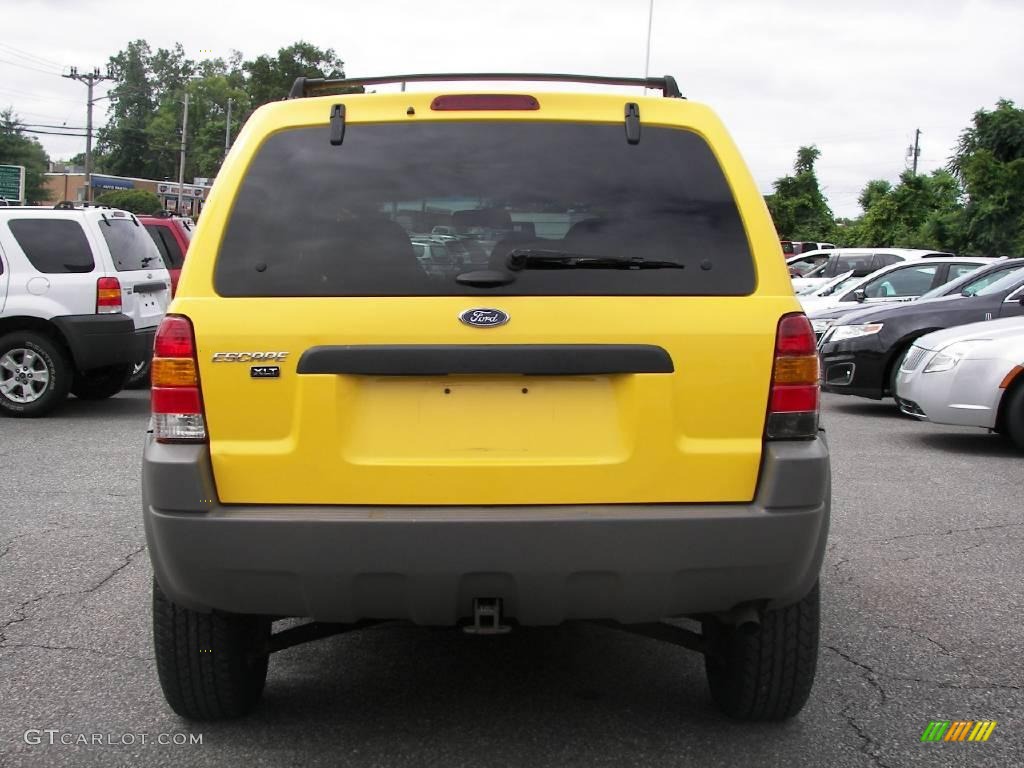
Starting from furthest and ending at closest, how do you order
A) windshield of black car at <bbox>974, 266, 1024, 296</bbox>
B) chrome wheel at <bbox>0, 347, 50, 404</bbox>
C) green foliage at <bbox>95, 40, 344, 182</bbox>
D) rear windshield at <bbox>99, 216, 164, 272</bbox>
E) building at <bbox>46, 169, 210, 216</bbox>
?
green foliage at <bbox>95, 40, 344, 182</bbox> → building at <bbox>46, 169, 210, 216</bbox> → windshield of black car at <bbox>974, 266, 1024, 296</bbox> → rear windshield at <bbox>99, 216, 164, 272</bbox> → chrome wheel at <bbox>0, 347, 50, 404</bbox>

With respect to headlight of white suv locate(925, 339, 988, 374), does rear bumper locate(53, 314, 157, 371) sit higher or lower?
lower

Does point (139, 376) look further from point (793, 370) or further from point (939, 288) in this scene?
point (793, 370)

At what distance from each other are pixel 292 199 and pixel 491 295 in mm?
616

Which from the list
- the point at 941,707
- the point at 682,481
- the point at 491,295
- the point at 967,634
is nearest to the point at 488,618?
the point at 682,481

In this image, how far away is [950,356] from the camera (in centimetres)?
976

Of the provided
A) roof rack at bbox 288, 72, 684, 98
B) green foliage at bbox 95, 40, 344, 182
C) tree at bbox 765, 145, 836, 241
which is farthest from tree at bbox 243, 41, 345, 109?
roof rack at bbox 288, 72, 684, 98

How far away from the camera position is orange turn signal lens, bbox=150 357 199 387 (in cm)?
327

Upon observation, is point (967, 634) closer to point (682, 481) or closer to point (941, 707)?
point (941, 707)

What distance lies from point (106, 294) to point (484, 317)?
883 centimetres

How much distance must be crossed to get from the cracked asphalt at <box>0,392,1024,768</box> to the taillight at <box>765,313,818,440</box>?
100cm

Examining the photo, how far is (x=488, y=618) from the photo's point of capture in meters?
3.40

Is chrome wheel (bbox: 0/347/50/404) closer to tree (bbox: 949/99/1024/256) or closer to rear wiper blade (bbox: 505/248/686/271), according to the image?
rear wiper blade (bbox: 505/248/686/271)

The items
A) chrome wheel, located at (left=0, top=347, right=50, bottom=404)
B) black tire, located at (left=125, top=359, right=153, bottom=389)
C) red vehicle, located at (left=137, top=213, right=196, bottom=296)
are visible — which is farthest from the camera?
red vehicle, located at (left=137, top=213, right=196, bottom=296)

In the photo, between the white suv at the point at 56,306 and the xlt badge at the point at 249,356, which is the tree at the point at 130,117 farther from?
the xlt badge at the point at 249,356
